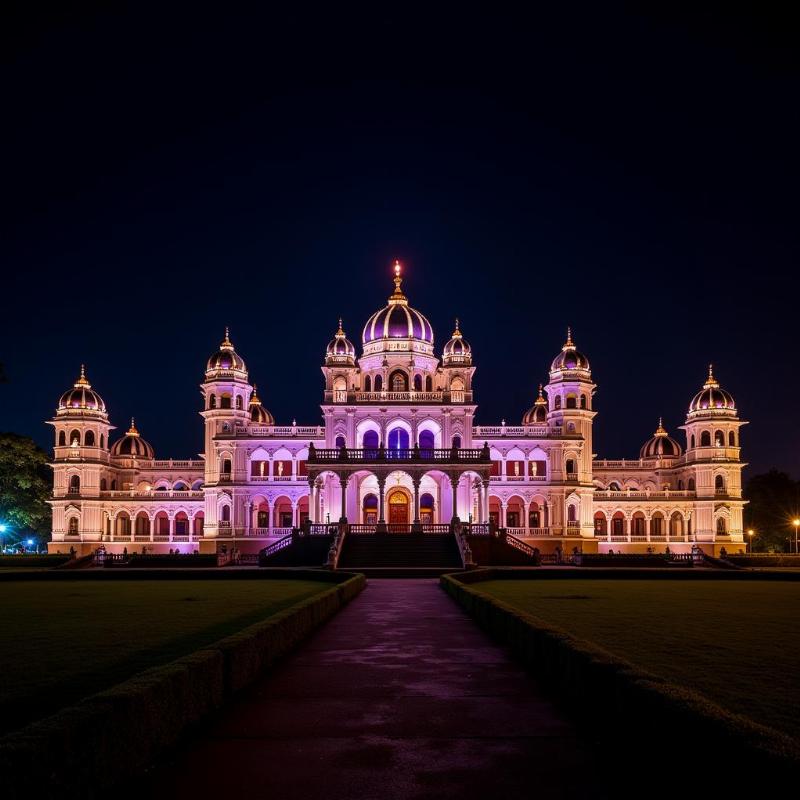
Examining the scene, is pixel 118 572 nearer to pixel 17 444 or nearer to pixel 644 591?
pixel 644 591

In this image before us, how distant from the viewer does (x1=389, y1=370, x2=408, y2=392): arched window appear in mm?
65562

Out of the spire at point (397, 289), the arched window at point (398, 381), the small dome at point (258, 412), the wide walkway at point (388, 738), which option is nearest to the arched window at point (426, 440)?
the arched window at point (398, 381)

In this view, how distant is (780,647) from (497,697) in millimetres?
6009

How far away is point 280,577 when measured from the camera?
130 feet

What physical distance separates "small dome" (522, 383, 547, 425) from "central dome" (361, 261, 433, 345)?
18925 millimetres

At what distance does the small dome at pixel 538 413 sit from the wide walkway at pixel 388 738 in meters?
67.7

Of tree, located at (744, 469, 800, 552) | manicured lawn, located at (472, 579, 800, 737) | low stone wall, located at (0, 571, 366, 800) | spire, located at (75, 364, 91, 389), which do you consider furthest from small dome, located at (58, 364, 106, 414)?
low stone wall, located at (0, 571, 366, 800)

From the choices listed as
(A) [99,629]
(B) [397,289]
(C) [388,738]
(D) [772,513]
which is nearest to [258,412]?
(B) [397,289]

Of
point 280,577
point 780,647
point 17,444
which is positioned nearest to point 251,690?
point 780,647

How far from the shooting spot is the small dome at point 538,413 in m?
82.9

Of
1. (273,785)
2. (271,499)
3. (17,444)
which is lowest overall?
(273,785)

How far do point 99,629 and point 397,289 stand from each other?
5497 cm

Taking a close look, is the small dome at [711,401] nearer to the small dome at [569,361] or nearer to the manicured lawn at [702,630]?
the small dome at [569,361]

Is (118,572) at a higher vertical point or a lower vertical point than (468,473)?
lower
